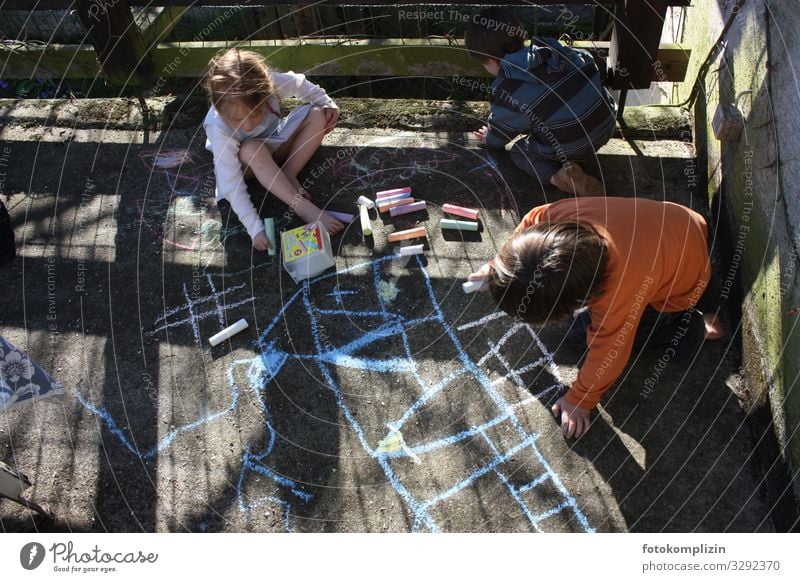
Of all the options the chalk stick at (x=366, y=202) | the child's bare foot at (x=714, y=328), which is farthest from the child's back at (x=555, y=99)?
the child's bare foot at (x=714, y=328)

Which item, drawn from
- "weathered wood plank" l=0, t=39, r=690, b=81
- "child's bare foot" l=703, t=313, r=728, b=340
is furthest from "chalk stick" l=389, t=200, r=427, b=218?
"child's bare foot" l=703, t=313, r=728, b=340

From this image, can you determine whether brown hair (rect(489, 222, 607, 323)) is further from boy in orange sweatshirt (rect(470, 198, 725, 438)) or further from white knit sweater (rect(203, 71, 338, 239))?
white knit sweater (rect(203, 71, 338, 239))

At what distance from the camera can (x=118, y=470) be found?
337 cm

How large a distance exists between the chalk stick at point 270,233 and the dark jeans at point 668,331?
183 centimetres

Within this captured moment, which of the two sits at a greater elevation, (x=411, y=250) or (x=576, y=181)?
(x=576, y=181)

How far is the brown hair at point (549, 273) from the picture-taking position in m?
2.77

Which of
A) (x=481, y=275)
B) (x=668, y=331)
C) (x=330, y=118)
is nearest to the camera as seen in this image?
(x=668, y=331)

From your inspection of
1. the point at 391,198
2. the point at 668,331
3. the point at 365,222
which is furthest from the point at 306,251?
the point at 668,331

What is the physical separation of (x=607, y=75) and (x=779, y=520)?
2869mm

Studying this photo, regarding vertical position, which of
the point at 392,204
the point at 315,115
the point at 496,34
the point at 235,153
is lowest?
the point at 392,204

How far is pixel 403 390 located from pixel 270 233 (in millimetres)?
1314

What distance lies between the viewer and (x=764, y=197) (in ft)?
11.6

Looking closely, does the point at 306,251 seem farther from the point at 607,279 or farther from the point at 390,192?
the point at 607,279
